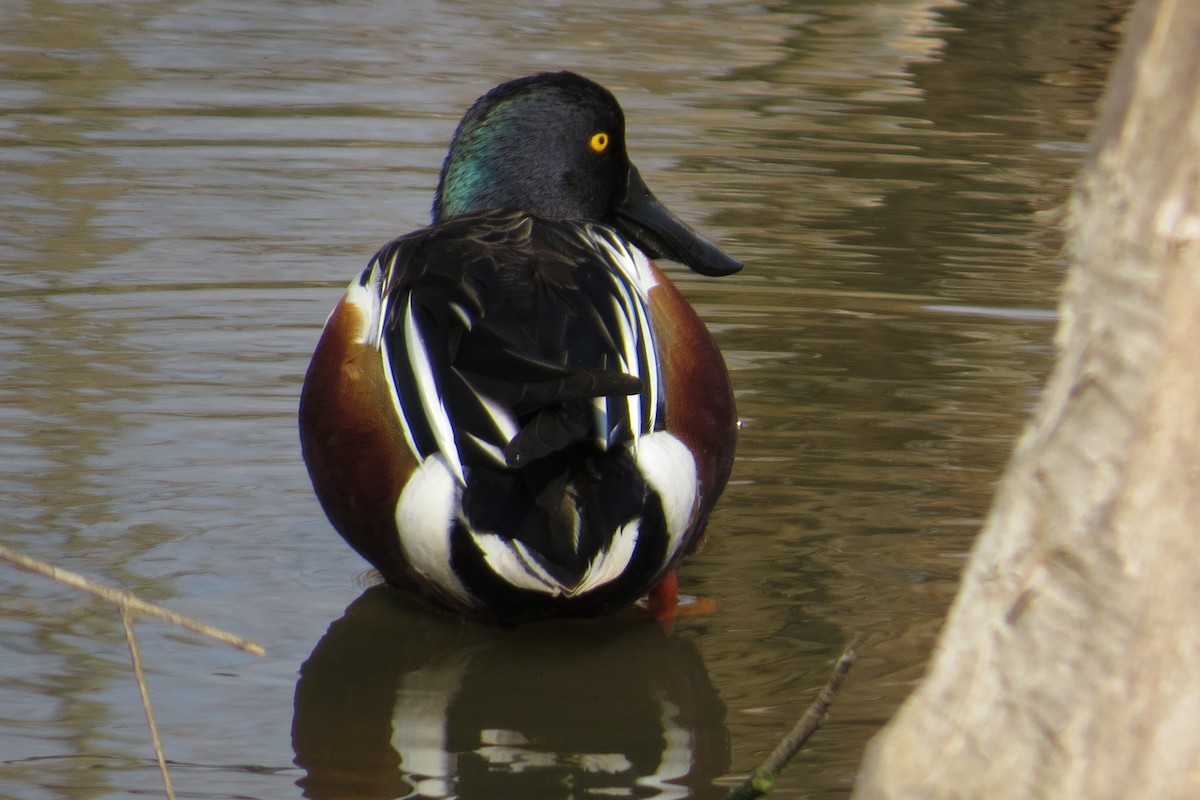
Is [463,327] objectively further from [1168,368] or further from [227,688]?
[1168,368]

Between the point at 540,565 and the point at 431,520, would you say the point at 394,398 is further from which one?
the point at 540,565

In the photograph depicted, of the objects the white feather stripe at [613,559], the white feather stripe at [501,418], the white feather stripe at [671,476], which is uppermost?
the white feather stripe at [501,418]

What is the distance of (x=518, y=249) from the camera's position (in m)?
3.60

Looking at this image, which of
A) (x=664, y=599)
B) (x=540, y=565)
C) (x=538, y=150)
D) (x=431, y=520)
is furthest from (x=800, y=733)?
(x=538, y=150)

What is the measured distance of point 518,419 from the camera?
10.2 feet

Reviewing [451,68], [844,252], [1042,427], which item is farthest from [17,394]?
[451,68]

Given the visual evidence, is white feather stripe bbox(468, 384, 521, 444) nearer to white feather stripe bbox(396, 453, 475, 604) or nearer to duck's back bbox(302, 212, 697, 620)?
duck's back bbox(302, 212, 697, 620)

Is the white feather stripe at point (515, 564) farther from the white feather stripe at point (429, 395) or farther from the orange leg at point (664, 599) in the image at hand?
the orange leg at point (664, 599)

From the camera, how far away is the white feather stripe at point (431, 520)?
3205 mm

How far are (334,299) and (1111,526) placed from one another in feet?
14.9

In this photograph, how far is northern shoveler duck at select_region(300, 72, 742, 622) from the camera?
3.10 meters

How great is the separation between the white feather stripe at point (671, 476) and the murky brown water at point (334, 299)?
39 centimetres

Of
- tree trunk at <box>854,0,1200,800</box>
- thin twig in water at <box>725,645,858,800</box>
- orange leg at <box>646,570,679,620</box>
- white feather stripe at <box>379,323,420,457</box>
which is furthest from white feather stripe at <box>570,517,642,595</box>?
tree trunk at <box>854,0,1200,800</box>

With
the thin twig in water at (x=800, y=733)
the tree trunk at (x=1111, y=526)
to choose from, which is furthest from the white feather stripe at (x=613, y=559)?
the tree trunk at (x=1111, y=526)
